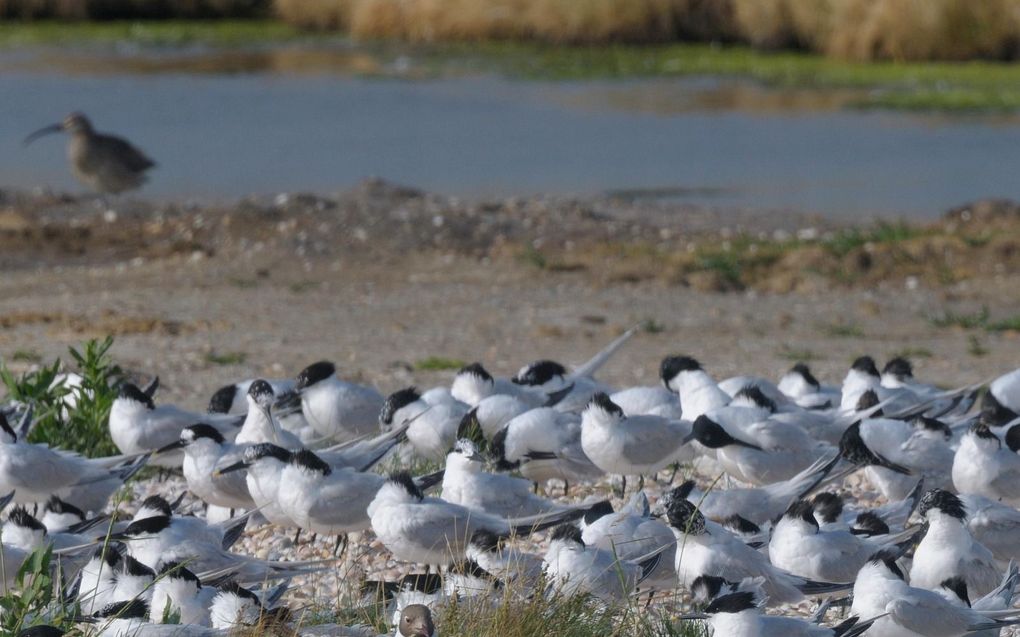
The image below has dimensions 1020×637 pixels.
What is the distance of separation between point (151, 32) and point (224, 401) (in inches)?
997

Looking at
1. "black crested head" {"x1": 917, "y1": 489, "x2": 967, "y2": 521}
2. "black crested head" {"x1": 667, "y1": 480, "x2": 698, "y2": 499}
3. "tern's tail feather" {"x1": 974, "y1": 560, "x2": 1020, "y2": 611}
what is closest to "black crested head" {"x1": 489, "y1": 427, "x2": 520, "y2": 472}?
"black crested head" {"x1": 667, "y1": 480, "x2": 698, "y2": 499}

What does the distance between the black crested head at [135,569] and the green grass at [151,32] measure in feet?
83.2

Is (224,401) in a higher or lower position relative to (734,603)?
lower

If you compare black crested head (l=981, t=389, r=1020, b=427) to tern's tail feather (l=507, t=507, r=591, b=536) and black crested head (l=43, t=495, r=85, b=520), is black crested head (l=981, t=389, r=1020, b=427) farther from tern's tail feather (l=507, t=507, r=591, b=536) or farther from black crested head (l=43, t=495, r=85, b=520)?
black crested head (l=43, t=495, r=85, b=520)

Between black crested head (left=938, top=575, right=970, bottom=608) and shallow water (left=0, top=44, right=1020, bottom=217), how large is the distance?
385 inches

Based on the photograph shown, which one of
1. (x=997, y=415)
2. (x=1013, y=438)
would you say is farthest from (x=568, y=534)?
(x=997, y=415)

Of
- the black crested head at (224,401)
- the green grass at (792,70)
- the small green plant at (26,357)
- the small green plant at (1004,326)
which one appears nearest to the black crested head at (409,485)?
the black crested head at (224,401)

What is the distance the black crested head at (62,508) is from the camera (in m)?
4.98

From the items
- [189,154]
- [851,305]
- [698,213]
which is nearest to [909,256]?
[851,305]

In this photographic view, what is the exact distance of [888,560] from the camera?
13.4ft

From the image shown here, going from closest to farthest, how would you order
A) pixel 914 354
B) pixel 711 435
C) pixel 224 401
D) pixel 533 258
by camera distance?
pixel 711 435, pixel 224 401, pixel 914 354, pixel 533 258

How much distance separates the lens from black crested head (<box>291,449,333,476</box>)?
4.84 m

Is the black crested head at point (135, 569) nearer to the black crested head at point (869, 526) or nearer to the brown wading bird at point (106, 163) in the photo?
the black crested head at point (869, 526)

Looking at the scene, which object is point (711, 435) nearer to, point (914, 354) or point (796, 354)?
point (796, 354)
